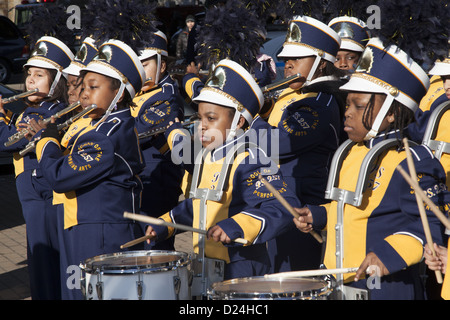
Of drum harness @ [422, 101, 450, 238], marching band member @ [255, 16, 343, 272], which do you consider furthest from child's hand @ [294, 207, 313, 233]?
drum harness @ [422, 101, 450, 238]

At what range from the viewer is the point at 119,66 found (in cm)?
511

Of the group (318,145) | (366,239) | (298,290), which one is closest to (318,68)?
(318,145)

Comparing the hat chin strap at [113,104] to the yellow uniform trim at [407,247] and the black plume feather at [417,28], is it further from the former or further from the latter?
the yellow uniform trim at [407,247]

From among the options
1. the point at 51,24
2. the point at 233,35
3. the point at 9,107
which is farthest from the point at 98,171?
the point at 9,107

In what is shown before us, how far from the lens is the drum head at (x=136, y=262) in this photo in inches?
151

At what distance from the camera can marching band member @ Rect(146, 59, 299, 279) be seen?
162 inches

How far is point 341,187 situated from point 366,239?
11.6 inches

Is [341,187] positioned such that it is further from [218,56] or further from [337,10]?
[337,10]

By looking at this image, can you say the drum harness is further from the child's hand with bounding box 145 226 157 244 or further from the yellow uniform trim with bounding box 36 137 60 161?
the yellow uniform trim with bounding box 36 137 60 161

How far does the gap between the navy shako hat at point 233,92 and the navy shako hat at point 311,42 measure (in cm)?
112

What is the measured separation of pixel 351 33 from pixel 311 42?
32.9 inches

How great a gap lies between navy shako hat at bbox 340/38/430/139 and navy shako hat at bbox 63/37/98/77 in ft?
10.1

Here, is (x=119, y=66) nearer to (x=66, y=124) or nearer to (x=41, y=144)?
(x=66, y=124)

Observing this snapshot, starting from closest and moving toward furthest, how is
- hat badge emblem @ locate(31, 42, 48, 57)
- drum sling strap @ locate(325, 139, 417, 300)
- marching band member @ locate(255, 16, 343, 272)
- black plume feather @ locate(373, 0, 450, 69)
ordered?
drum sling strap @ locate(325, 139, 417, 300) → black plume feather @ locate(373, 0, 450, 69) → marching band member @ locate(255, 16, 343, 272) → hat badge emblem @ locate(31, 42, 48, 57)
